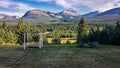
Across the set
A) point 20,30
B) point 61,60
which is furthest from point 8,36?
point 61,60

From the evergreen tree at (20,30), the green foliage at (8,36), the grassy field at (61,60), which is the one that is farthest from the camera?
the green foliage at (8,36)

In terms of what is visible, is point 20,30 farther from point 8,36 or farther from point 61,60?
point 61,60

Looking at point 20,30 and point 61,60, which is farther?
point 20,30

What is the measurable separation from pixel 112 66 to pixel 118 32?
18.8 m

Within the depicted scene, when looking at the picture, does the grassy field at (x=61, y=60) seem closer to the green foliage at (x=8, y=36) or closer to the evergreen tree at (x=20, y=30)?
the evergreen tree at (x=20, y=30)

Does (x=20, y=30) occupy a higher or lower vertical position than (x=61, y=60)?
higher

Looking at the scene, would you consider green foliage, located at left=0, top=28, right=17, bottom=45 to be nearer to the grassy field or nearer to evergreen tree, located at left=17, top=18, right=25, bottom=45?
evergreen tree, located at left=17, top=18, right=25, bottom=45

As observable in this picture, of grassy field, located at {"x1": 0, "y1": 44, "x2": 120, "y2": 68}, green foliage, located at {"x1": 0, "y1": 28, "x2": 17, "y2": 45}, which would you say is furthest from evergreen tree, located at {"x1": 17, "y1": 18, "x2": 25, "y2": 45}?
grassy field, located at {"x1": 0, "y1": 44, "x2": 120, "y2": 68}

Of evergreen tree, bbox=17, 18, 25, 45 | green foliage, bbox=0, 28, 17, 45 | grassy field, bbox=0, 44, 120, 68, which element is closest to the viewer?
grassy field, bbox=0, 44, 120, 68

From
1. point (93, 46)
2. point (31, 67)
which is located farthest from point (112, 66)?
point (93, 46)

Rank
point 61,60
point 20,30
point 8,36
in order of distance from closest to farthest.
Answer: point 61,60, point 20,30, point 8,36

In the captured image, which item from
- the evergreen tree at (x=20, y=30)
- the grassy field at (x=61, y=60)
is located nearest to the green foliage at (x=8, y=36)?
the evergreen tree at (x=20, y=30)

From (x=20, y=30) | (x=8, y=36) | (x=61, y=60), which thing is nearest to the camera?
(x=61, y=60)

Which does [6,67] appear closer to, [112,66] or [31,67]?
[31,67]
